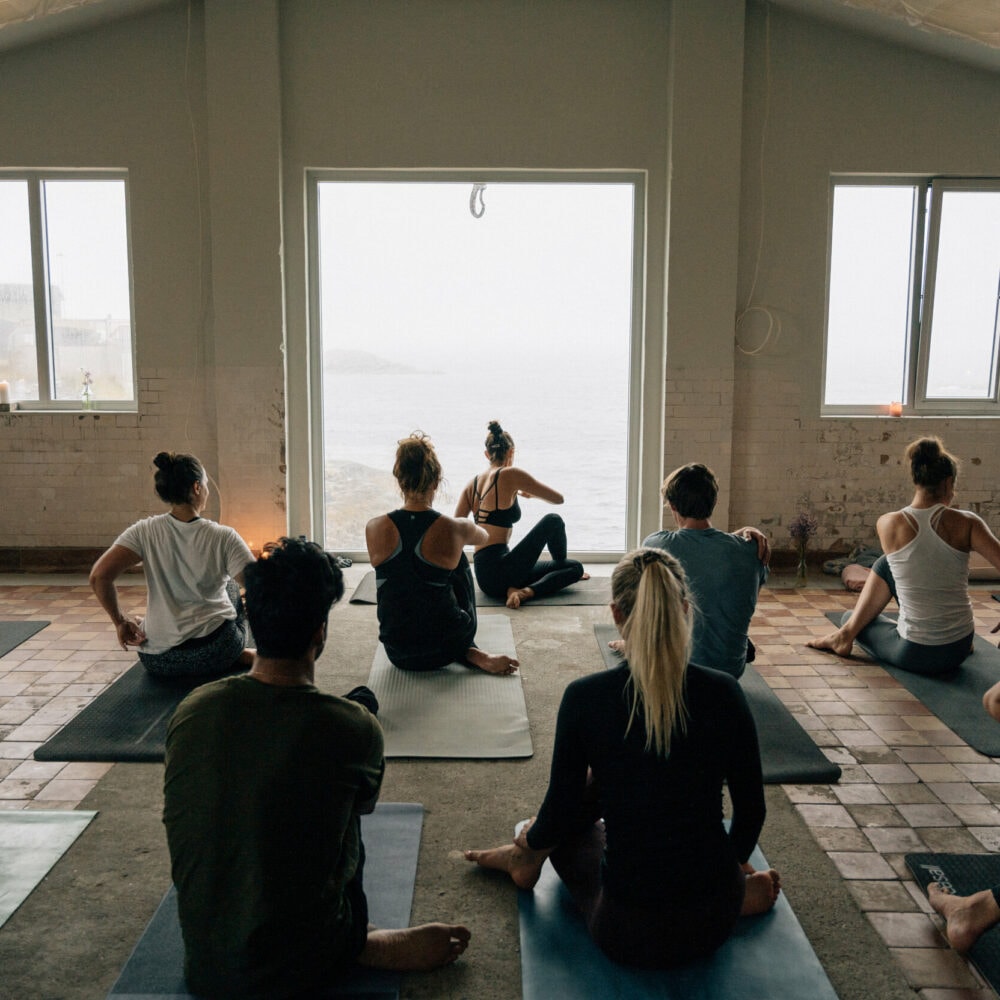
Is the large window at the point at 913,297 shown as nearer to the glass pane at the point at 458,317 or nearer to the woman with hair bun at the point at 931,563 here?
the glass pane at the point at 458,317

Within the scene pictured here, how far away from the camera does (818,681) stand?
4.20m

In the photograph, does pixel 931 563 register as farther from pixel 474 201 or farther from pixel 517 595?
pixel 474 201

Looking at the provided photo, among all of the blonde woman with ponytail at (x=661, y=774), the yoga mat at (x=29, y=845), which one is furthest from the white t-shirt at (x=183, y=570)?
the blonde woman with ponytail at (x=661, y=774)

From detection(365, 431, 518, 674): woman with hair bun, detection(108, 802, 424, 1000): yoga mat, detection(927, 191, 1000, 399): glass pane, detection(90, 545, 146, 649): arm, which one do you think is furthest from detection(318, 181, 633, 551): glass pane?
detection(108, 802, 424, 1000): yoga mat

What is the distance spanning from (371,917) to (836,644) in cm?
294

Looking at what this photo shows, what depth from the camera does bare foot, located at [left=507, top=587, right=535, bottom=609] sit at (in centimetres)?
535

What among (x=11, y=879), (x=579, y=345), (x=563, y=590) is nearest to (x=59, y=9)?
(x=579, y=345)

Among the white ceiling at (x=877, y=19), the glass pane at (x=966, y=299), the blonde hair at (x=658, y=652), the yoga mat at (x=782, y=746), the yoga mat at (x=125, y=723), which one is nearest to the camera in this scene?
the blonde hair at (x=658, y=652)

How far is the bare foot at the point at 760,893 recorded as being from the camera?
240 cm

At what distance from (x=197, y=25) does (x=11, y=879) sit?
5340 millimetres

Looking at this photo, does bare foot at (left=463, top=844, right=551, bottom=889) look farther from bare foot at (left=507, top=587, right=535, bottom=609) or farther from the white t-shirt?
bare foot at (left=507, top=587, right=535, bottom=609)

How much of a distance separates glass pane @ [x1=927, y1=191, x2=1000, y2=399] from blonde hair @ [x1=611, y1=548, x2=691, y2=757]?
17.0 feet

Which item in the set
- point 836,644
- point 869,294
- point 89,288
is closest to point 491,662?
point 836,644

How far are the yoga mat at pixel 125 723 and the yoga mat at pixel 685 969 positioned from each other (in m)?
1.62
